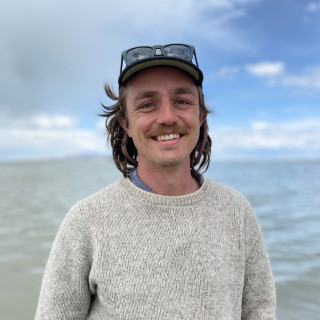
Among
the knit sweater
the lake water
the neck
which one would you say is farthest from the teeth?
the lake water

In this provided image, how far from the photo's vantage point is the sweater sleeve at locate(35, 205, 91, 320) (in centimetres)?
176

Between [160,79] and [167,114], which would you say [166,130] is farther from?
[160,79]

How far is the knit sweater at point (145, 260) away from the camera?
1721 mm

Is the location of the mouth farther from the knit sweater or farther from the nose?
the knit sweater

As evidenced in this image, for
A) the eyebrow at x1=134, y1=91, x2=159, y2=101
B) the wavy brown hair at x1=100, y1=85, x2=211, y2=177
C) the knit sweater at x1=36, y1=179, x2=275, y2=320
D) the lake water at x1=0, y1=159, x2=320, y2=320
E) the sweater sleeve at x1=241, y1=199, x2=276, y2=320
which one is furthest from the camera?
the lake water at x1=0, y1=159, x2=320, y2=320

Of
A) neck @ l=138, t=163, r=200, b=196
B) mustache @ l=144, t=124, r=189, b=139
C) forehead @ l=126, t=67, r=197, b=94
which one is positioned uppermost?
forehead @ l=126, t=67, r=197, b=94

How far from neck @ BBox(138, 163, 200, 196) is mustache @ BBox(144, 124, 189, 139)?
0.20 m

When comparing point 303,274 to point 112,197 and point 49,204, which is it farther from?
point 49,204

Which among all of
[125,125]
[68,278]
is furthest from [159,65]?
[68,278]

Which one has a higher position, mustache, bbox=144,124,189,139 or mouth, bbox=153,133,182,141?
mustache, bbox=144,124,189,139

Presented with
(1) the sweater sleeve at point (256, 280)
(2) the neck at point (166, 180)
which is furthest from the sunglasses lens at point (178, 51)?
(1) the sweater sleeve at point (256, 280)

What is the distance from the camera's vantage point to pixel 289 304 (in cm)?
512

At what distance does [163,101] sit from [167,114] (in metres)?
0.08

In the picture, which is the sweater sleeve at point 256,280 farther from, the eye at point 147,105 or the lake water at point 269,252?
the lake water at point 269,252
